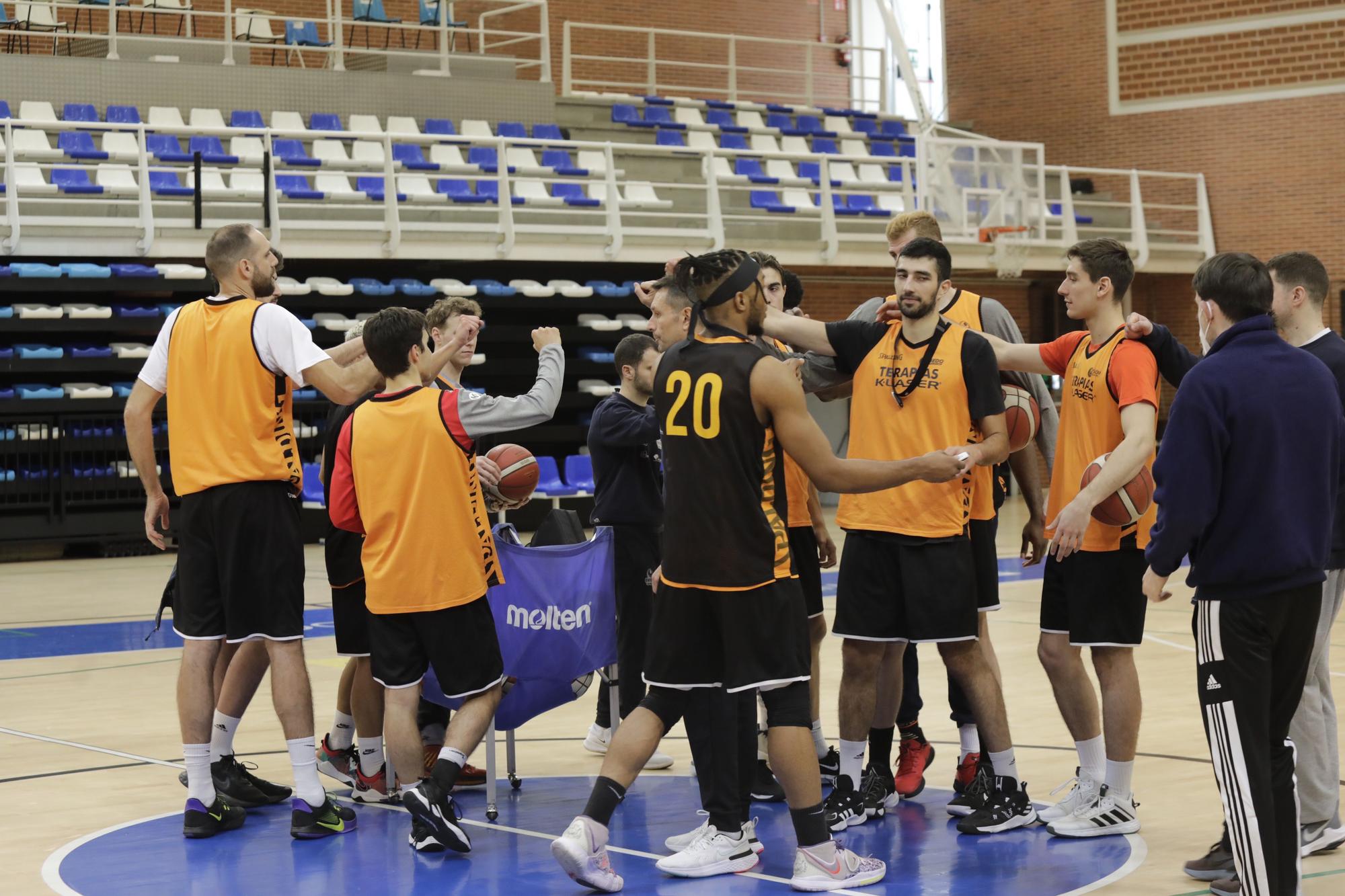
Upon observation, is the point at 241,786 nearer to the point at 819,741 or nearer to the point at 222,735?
the point at 222,735

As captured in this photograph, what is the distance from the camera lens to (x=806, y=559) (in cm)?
581

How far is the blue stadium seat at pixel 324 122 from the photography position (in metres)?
18.5

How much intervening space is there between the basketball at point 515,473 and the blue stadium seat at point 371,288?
11.0m

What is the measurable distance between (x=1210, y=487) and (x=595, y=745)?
341 centimetres

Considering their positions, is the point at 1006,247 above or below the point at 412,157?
below

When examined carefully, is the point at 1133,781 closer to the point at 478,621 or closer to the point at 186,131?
the point at 478,621

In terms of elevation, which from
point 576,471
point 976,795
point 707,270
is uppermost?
point 707,270

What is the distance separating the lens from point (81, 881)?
4.86 metres

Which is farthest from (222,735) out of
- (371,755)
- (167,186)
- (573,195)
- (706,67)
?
(706,67)

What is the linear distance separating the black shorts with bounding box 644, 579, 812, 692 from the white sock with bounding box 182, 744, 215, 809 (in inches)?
66.9

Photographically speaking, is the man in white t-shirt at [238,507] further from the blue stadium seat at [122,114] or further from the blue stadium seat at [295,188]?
the blue stadium seat at [122,114]

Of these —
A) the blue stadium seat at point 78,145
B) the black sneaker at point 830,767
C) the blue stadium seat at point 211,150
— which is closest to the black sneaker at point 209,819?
the black sneaker at point 830,767

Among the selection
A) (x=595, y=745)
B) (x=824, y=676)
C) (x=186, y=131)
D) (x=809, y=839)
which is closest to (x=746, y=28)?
(x=186, y=131)

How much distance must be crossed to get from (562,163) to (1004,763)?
48.0ft
